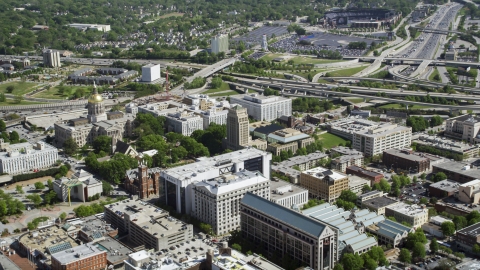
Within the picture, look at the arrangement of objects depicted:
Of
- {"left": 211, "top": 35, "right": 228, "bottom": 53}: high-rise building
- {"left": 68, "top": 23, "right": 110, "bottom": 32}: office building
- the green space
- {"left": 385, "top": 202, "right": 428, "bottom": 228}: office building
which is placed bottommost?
{"left": 385, "top": 202, "right": 428, "bottom": 228}: office building

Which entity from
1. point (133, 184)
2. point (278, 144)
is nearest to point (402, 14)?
point (278, 144)

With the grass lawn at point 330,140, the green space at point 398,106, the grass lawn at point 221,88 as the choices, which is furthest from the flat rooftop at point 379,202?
the grass lawn at point 221,88

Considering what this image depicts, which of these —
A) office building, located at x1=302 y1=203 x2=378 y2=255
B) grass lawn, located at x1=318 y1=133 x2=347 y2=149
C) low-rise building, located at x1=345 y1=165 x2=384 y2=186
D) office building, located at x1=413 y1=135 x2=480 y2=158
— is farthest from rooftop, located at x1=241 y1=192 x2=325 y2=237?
office building, located at x1=413 y1=135 x2=480 y2=158

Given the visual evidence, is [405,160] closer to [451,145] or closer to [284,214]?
[451,145]

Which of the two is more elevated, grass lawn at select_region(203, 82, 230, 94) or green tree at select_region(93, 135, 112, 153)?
grass lawn at select_region(203, 82, 230, 94)

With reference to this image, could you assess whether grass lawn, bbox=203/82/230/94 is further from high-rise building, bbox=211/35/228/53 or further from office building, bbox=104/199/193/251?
office building, bbox=104/199/193/251

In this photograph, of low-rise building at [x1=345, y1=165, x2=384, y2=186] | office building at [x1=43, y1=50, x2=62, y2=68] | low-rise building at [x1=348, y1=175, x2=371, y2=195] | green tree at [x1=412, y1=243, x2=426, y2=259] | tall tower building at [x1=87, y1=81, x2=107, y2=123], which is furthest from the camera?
office building at [x1=43, y1=50, x2=62, y2=68]

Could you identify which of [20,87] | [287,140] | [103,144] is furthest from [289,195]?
[20,87]

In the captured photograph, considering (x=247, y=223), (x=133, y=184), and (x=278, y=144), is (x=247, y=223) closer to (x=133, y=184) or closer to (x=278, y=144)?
(x=133, y=184)
